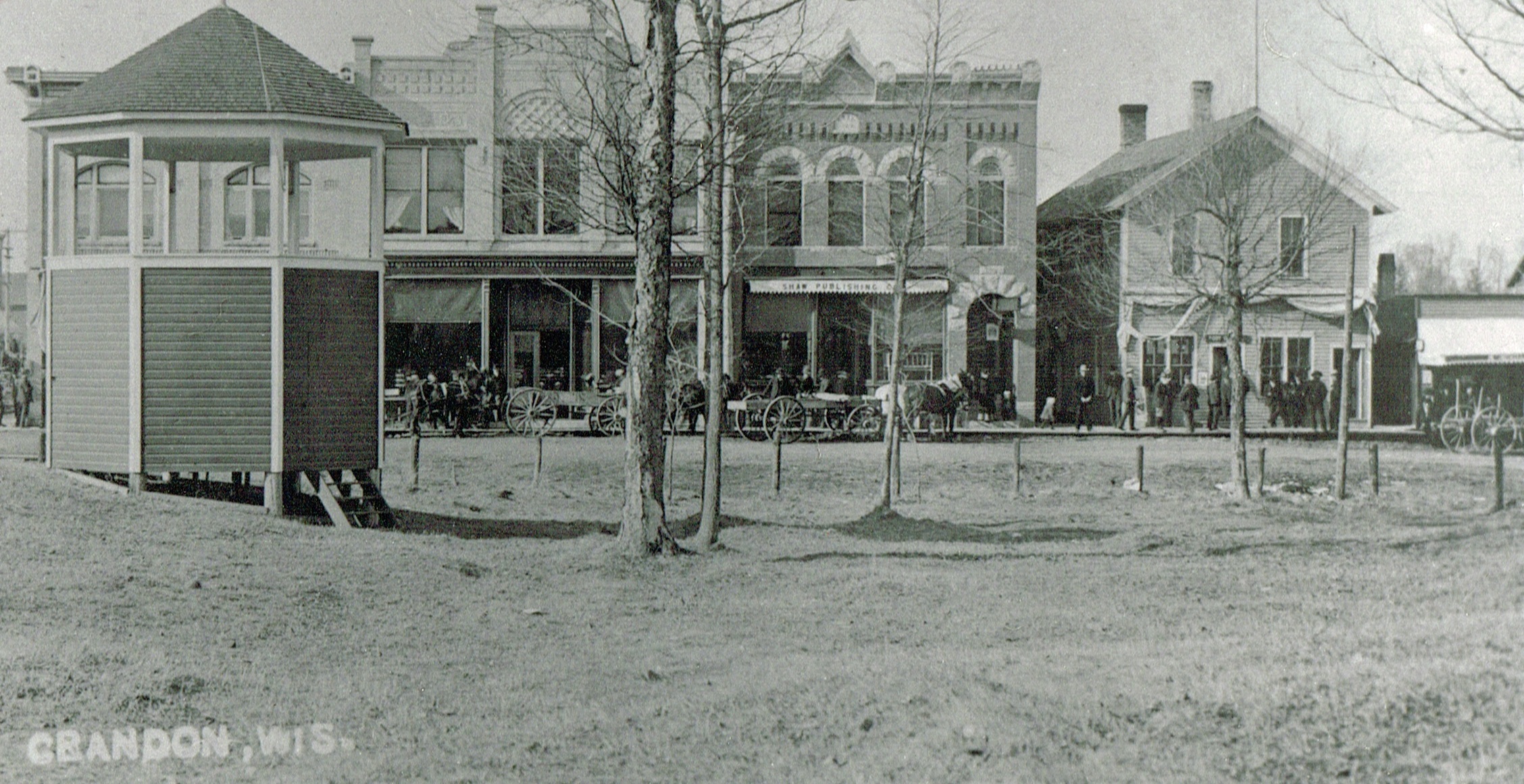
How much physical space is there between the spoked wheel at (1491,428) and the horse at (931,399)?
382 inches

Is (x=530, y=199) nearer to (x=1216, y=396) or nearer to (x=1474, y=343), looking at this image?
(x=1216, y=396)

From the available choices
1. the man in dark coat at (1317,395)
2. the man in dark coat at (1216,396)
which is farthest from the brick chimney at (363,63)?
the man in dark coat at (1317,395)

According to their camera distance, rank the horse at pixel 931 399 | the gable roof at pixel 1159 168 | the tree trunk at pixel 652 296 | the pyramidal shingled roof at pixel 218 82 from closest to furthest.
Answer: the tree trunk at pixel 652 296 < the pyramidal shingled roof at pixel 218 82 < the gable roof at pixel 1159 168 < the horse at pixel 931 399

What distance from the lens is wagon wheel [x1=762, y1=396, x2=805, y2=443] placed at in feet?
86.1

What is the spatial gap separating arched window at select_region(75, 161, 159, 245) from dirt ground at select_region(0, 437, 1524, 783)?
15168 millimetres

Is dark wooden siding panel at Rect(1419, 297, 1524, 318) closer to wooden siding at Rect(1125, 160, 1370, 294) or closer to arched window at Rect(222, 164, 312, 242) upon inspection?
wooden siding at Rect(1125, 160, 1370, 294)

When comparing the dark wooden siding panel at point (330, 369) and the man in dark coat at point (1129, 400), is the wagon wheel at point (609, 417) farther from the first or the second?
the man in dark coat at point (1129, 400)

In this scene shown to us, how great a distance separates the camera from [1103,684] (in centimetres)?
736

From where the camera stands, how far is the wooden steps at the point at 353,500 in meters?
15.3

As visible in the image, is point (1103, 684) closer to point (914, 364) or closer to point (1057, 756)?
point (1057, 756)

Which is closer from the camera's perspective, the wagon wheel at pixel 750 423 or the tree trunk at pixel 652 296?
the tree trunk at pixel 652 296

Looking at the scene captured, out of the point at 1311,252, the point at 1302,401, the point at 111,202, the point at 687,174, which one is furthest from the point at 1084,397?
the point at 111,202

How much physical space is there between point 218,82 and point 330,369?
3.51 m

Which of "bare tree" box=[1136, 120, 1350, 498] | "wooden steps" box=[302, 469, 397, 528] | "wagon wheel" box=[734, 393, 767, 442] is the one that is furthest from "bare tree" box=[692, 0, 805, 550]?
"wagon wheel" box=[734, 393, 767, 442]
